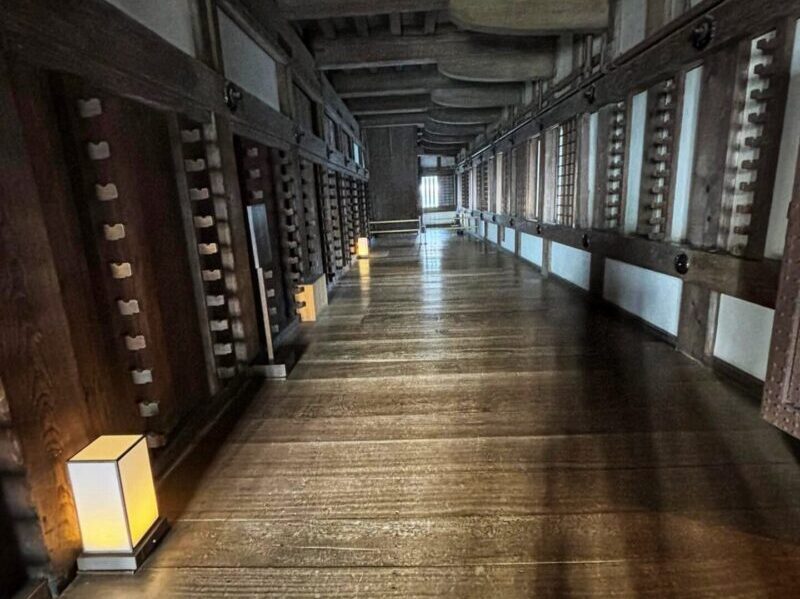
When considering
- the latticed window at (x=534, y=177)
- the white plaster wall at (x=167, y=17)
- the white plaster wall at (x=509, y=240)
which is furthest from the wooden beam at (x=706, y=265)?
the white plaster wall at (x=509, y=240)

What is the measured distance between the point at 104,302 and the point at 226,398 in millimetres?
1124

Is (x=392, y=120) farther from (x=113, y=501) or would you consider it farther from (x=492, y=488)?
(x=113, y=501)

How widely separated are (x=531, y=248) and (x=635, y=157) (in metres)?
3.91

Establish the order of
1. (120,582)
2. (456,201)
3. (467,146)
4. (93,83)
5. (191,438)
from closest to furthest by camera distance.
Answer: (120,582), (93,83), (191,438), (467,146), (456,201)

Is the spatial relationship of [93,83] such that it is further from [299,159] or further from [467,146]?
[467,146]

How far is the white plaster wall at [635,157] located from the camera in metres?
3.91

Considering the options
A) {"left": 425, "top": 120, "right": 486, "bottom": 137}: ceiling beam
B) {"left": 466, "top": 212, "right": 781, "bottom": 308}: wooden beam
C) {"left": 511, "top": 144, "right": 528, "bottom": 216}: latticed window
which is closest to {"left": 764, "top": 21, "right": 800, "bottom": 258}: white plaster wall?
{"left": 466, "top": 212, "right": 781, "bottom": 308}: wooden beam

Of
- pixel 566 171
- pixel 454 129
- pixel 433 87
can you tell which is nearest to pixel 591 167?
pixel 566 171

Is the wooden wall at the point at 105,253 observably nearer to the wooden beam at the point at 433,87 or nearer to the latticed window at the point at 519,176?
the wooden beam at the point at 433,87

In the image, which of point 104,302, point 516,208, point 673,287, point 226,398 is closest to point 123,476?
point 104,302

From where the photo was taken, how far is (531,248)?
26.0 ft

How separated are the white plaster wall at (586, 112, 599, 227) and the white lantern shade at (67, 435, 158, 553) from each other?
15.5ft

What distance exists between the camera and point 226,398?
9.16ft

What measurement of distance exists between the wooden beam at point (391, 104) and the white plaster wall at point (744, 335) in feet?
26.7
